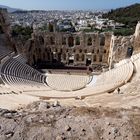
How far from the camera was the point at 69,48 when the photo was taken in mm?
41469

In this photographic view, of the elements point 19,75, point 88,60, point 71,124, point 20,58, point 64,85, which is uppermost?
point 71,124

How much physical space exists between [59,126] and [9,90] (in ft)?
46.1

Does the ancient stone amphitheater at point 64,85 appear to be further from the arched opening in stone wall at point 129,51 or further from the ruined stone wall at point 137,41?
the arched opening in stone wall at point 129,51

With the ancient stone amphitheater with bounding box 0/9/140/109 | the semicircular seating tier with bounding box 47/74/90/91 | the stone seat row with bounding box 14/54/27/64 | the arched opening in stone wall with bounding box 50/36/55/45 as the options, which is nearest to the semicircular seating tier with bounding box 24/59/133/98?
the ancient stone amphitheater with bounding box 0/9/140/109

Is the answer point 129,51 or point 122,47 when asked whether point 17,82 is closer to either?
point 122,47

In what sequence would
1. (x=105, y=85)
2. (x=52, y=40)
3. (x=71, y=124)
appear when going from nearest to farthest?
1. (x=71, y=124)
2. (x=105, y=85)
3. (x=52, y=40)

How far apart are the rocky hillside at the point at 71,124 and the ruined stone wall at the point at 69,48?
2812cm

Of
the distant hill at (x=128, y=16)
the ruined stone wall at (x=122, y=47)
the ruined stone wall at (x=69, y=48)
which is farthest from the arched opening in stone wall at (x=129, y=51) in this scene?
the distant hill at (x=128, y=16)

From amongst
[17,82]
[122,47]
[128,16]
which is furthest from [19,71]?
[128,16]

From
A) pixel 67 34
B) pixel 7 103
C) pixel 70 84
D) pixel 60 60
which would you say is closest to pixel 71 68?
pixel 60 60

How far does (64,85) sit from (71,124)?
2037 centimetres

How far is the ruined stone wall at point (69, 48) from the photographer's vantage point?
40469mm

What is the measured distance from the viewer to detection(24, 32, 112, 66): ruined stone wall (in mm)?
40469

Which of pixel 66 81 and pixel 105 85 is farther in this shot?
pixel 66 81
